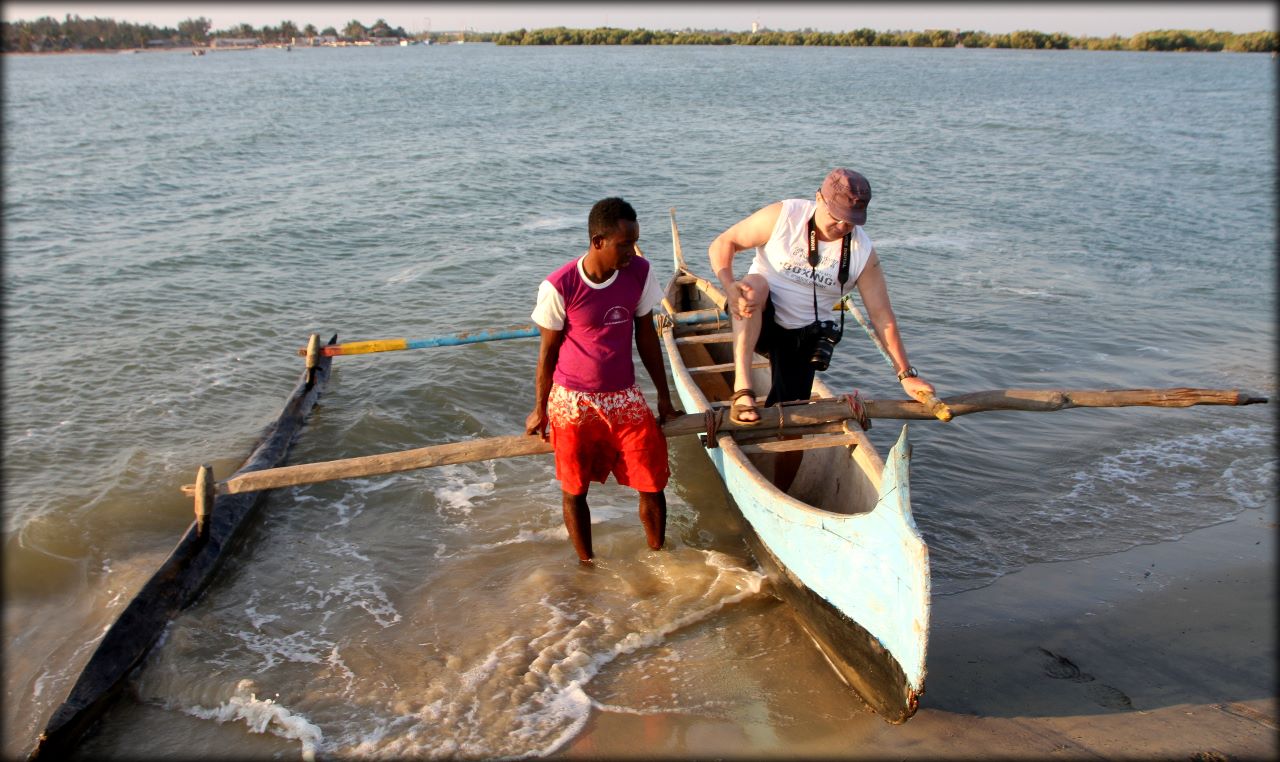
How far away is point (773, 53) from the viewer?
66625 millimetres

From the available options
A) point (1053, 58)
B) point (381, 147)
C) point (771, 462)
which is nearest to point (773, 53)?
point (1053, 58)

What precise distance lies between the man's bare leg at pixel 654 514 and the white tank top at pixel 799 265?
4.00ft

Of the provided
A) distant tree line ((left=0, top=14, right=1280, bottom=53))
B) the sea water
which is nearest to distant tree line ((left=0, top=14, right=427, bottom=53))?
distant tree line ((left=0, top=14, right=1280, bottom=53))

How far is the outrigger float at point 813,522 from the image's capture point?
3637 mm

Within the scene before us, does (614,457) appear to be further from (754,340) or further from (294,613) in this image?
(294,613)

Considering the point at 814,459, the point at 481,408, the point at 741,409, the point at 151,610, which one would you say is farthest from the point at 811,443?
the point at 481,408

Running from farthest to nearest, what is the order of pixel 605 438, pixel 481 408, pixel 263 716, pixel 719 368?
pixel 481 408 < pixel 719 368 < pixel 605 438 < pixel 263 716

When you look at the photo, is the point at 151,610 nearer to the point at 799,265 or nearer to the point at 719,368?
the point at 719,368

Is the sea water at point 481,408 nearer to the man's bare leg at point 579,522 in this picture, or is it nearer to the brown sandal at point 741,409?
the man's bare leg at point 579,522

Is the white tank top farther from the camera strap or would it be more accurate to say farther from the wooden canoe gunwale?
the wooden canoe gunwale

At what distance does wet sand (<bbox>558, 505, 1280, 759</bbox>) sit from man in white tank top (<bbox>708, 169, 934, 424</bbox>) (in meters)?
1.37

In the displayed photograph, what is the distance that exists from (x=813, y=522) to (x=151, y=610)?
3.61 metres

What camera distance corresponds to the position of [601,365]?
440 centimetres

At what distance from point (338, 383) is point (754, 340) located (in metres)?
5.35
